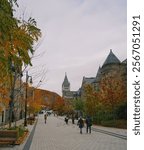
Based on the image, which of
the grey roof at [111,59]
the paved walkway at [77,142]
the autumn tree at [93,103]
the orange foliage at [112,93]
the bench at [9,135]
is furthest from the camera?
the grey roof at [111,59]

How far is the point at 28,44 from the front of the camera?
1392cm

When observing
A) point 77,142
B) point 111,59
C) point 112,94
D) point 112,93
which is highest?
point 111,59

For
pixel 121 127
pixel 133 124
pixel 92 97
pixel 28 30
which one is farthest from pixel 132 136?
pixel 92 97

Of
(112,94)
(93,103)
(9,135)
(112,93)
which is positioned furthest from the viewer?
(93,103)

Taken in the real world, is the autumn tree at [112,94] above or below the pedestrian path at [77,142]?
above

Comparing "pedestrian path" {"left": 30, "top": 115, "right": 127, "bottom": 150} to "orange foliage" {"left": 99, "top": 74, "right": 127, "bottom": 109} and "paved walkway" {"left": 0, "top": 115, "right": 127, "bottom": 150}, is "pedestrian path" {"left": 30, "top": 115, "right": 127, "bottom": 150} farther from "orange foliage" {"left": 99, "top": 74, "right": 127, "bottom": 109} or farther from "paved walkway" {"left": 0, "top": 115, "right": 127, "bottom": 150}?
"orange foliage" {"left": 99, "top": 74, "right": 127, "bottom": 109}

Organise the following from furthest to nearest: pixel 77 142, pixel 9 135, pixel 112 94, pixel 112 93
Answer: pixel 112 93 < pixel 112 94 < pixel 77 142 < pixel 9 135

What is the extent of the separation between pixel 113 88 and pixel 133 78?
44299mm

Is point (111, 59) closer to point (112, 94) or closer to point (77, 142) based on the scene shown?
point (112, 94)

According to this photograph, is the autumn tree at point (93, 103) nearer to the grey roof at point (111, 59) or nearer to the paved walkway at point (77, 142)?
the paved walkway at point (77, 142)

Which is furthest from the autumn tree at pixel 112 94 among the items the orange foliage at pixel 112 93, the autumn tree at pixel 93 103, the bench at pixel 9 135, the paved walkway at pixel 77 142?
the bench at pixel 9 135

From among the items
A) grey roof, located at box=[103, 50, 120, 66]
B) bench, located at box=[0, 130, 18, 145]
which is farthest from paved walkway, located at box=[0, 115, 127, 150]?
grey roof, located at box=[103, 50, 120, 66]

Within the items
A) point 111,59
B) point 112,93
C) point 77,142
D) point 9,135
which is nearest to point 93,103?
point 112,93

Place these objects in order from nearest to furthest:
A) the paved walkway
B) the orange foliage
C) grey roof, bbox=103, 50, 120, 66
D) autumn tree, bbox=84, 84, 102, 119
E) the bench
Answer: the paved walkway < the bench < the orange foliage < autumn tree, bbox=84, 84, 102, 119 < grey roof, bbox=103, 50, 120, 66
